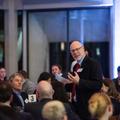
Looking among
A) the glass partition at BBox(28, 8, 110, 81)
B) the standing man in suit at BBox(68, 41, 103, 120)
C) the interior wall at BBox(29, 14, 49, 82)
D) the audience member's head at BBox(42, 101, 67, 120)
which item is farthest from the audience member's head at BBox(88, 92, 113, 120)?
the interior wall at BBox(29, 14, 49, 82)

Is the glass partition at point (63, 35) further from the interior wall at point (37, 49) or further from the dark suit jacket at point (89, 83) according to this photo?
the dark suit jacket at point (89, 83)

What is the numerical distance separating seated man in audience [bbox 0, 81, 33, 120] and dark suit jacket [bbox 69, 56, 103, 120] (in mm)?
977

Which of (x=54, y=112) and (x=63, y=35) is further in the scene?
(x=63, y=35)

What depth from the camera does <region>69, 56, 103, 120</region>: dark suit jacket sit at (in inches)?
237

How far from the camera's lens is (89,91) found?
610cm

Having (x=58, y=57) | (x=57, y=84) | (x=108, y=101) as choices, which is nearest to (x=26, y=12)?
(x=58, y=57)

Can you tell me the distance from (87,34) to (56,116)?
30.3 ft

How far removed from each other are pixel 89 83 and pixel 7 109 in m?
1.28

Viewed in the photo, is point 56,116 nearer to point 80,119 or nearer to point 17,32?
point 80,119

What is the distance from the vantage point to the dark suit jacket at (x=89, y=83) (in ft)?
19.7

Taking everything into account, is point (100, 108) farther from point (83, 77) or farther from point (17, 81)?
Result: point (17, 81)

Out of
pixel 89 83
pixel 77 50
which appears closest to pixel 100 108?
pixel 89 83

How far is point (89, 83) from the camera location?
595cm

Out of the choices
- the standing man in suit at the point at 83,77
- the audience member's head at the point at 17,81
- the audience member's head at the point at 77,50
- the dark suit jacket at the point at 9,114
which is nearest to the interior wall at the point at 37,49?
the audience member's head at the point at 17,81
